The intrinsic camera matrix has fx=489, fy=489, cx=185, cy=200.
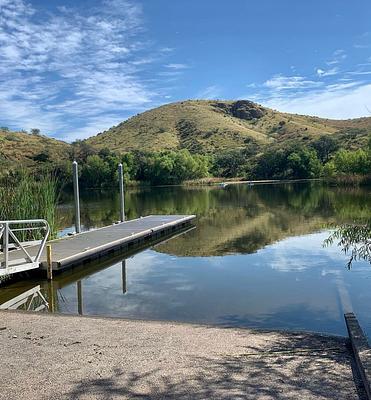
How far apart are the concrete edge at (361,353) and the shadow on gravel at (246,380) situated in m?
0.09

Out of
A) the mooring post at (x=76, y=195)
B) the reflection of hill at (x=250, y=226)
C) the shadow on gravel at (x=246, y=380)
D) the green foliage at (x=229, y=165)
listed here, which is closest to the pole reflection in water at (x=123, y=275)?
the reflection of hill at (x=250, y=226)

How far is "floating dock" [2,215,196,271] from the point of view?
11.4 meters

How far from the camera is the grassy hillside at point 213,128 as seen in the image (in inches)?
3792

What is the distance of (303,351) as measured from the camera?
5020mm

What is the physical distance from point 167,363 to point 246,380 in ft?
2.79

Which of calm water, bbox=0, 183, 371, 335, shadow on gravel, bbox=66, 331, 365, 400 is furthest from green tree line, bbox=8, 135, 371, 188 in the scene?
shadow on gravel, bbox=66, 331, 365, 400

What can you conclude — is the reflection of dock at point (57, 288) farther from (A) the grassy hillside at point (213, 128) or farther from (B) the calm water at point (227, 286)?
(A) the grassy hillside at point (213, 128)

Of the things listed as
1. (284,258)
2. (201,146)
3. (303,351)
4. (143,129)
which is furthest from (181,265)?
(143,129)

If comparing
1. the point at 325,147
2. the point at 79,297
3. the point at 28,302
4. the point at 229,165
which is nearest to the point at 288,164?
the point at 325,147

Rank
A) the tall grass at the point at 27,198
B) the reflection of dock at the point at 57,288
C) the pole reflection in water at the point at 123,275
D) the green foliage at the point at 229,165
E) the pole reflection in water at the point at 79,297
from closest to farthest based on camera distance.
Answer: the pole reflection in water at the point at 79,297 → the reflection of dock at the point at 57,288 → the pole reflection in water at the point at 123,275 → the tall grass at the point at 27,198 → the green foliage at the point at 229,165

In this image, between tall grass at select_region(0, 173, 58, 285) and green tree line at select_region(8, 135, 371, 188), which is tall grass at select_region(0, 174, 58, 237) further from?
green tree line at select_region(8, 135, 371, 188)

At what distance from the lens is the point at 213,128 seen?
4218 inches

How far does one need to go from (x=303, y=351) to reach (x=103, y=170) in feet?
216

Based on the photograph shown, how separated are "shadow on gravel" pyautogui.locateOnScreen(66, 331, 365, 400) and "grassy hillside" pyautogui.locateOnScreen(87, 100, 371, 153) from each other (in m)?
78.5
